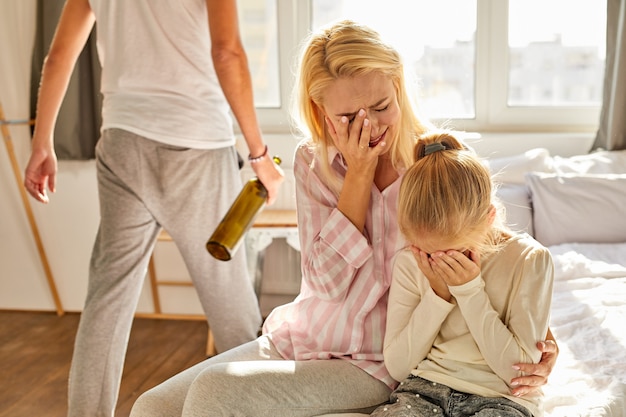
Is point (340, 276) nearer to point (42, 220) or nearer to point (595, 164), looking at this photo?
point (595, 164)

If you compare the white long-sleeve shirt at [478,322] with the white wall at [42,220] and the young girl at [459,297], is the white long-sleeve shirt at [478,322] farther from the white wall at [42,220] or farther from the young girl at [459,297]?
the white wall at [42,220]

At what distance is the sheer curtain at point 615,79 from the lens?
3.14 metres

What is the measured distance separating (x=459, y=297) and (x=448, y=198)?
177 millimetres

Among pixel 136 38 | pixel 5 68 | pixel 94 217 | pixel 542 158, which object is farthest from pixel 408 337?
pixel 5 68

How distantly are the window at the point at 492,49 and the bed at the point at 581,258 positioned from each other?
47 centimetres

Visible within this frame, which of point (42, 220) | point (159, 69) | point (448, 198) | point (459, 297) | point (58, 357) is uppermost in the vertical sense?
point (159, 69)

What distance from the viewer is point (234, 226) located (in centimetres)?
178

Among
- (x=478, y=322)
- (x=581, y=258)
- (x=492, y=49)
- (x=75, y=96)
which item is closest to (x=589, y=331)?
(x=581, y=258)

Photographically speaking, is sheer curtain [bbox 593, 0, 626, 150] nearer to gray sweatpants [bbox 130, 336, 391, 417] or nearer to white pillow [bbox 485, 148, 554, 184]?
white pillow [bbox 485, 148, 554, 184]

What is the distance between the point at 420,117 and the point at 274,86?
229 centimetres

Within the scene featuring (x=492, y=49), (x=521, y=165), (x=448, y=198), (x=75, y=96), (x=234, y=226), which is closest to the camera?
(x=448, y=198)

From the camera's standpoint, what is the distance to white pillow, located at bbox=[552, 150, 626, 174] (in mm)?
3004

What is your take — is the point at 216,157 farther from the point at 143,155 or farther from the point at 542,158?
the point at 542,158

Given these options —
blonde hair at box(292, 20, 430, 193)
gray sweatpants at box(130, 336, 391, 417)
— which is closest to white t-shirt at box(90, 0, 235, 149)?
blonde hair at box(292, 20, 430, 193)
